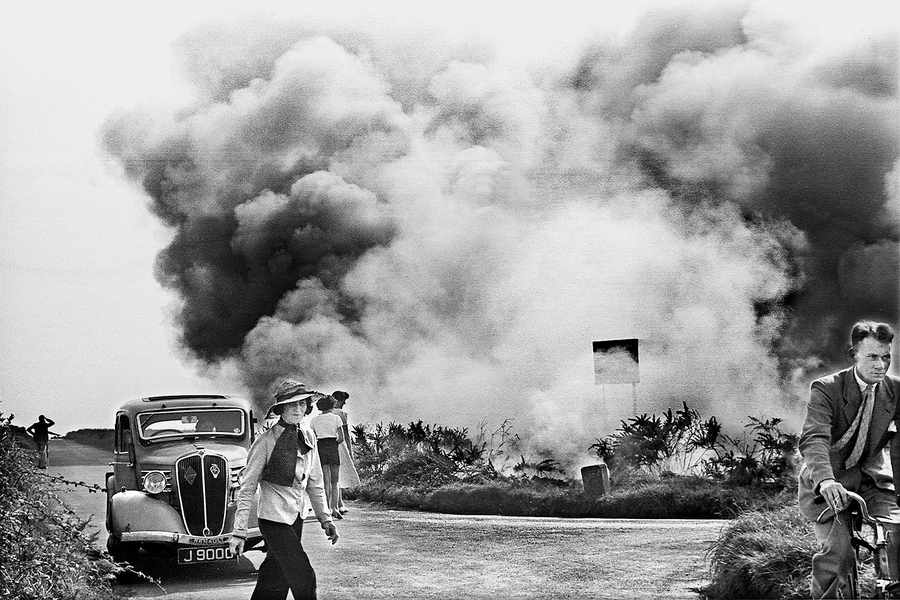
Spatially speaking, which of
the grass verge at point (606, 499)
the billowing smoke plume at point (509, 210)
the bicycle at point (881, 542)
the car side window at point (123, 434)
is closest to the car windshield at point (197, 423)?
the car side window at point (123, 434)

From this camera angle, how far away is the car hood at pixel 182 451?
773 cm

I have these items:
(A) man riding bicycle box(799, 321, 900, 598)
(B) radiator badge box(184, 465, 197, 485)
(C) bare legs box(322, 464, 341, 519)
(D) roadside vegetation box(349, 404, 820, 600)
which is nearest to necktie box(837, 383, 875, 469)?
(A) man riding bicycle box(799, 321, 900, 598)

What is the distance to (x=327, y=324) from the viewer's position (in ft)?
26.8

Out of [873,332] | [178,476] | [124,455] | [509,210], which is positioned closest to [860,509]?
[873,332]

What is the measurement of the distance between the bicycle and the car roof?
4.40 metres

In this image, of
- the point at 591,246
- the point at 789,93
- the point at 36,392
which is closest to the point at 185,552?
the point at 36,392

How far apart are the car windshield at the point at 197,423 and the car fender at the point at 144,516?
57 cm

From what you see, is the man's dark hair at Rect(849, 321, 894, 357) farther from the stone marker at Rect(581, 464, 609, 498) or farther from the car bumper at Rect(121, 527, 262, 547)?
the car bumper at Rect(121, 527, 262, 547)

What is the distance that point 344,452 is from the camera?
325 inches

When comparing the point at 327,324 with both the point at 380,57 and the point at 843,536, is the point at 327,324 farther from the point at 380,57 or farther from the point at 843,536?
the point at 843,536

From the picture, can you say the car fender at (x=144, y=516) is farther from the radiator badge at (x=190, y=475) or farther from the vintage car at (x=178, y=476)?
the radiator badge at (x=190, y=475)

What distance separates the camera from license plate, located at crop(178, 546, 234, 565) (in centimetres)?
754

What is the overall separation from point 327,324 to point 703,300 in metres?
2.91

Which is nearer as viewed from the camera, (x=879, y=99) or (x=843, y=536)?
(x=843, y=536)
